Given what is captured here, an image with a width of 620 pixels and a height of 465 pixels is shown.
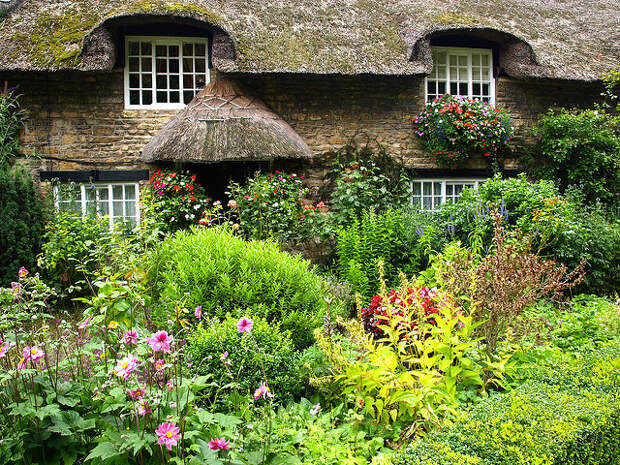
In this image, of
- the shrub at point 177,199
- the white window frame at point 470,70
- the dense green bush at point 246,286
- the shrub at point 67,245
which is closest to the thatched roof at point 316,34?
the white window frame at point 470,70

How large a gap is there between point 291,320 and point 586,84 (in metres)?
9.84

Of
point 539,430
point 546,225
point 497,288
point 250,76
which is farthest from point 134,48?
point 539,430

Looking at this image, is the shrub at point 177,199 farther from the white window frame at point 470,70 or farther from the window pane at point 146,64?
the white window frame at point 470,70

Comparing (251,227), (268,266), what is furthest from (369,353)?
(251,227)

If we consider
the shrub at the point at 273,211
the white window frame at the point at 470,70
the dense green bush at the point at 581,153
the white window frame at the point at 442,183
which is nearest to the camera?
the shrub at the point at 273,211

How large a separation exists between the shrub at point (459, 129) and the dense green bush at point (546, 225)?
209cm

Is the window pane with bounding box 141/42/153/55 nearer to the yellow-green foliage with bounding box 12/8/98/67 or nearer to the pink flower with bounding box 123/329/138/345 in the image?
A: the yellow-green foliage with bounding box 12/8/98/67

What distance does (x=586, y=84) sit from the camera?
35.7ft

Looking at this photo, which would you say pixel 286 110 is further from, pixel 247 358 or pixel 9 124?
pixel 247 358

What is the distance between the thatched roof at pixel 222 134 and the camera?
8.43 meters

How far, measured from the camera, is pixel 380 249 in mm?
7297

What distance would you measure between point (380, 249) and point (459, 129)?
402 cm

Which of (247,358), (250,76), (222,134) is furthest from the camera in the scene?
(250,76)

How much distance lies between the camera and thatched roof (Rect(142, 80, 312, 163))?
843 cm
